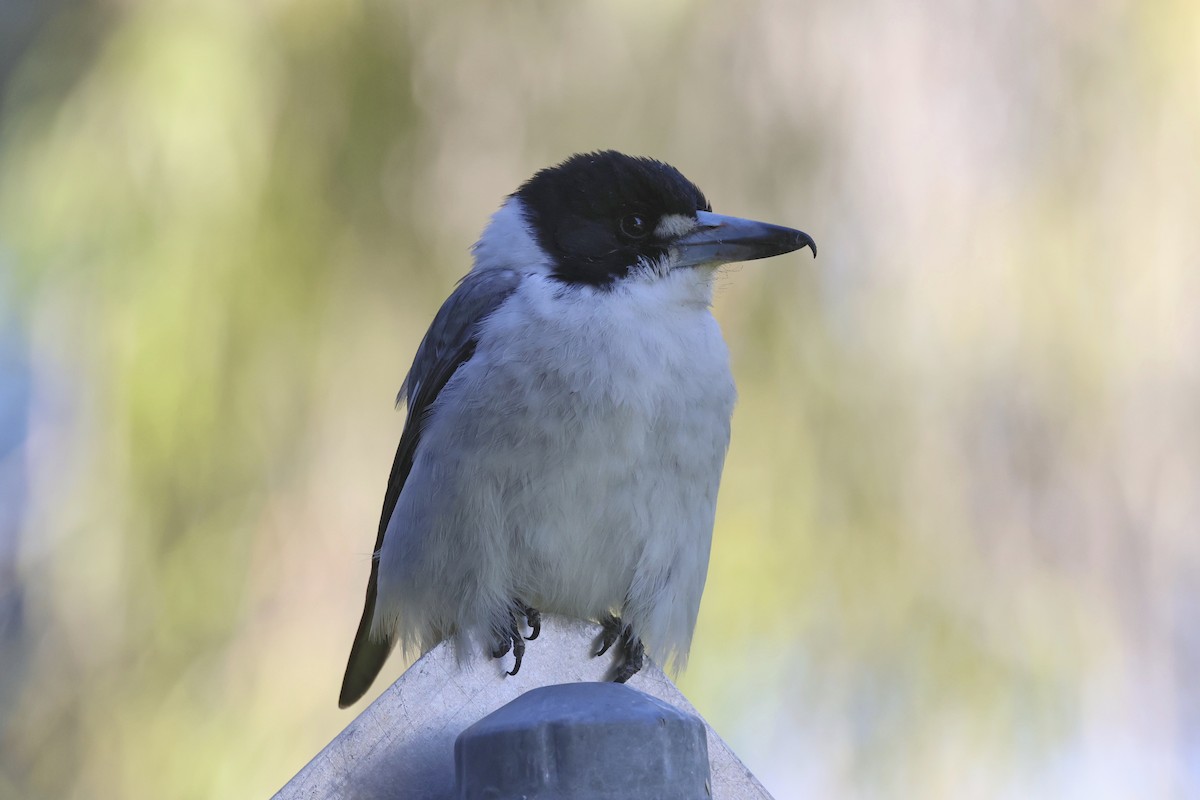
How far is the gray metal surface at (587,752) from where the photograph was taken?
1014 millimetres

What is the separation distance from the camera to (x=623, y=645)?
5.68ft

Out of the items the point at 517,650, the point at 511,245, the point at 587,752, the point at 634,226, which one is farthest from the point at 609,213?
the point at 587,752

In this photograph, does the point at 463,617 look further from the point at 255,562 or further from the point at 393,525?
the point at 255,562

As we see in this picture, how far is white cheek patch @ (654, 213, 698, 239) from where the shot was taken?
80.4 inches

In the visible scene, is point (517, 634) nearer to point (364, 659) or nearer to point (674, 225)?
point (364, 659)

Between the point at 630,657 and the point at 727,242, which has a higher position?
the point at 727,242

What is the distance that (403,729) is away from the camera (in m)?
1.31

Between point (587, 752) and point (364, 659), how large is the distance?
116 cm

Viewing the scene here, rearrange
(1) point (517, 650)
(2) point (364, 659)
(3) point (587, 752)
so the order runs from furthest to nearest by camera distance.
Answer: (2) point (364, 659) < (1) point (517, 650) < (3) point (587, 752)

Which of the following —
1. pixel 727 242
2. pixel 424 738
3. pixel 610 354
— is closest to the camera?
pixel 424 738

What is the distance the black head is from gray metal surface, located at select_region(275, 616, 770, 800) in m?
0.71

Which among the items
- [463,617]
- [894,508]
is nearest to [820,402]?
[894,508]

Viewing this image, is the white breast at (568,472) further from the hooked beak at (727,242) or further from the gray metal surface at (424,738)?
the gray metal surface at (424,738)

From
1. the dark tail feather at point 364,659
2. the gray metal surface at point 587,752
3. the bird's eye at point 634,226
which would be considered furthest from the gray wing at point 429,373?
the gray metal surface at point 587,752
